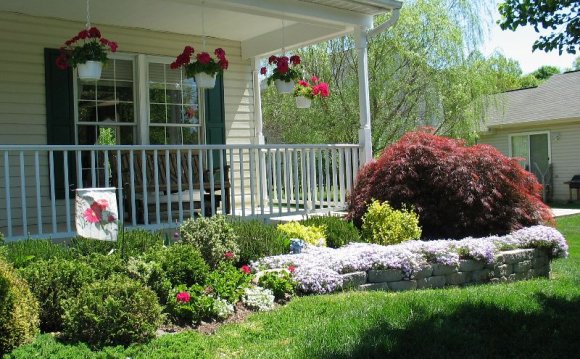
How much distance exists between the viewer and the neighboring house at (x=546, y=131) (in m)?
17.8

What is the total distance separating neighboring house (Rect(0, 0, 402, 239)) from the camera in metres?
7.30

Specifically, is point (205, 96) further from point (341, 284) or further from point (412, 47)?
point (412, 47)

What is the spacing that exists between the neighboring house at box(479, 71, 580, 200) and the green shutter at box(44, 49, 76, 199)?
12111mm

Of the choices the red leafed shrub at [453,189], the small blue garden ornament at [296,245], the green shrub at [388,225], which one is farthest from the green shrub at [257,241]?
the red leafed shrub at [453,189]

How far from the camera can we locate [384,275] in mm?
5777

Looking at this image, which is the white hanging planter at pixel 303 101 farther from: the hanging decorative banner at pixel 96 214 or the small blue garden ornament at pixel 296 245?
the hanging decorative banner at pixel 96 214

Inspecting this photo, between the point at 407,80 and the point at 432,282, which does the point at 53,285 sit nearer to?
the point at 432,282

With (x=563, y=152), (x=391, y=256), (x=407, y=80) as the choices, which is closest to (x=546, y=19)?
(x=391, y=256)

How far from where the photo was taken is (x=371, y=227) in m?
7.23

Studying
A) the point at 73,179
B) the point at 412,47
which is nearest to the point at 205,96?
the point at 73,179

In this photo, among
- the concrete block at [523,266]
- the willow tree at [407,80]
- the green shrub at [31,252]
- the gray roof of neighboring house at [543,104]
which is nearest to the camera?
the green shrub at [31,252]

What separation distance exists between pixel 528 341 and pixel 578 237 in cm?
651

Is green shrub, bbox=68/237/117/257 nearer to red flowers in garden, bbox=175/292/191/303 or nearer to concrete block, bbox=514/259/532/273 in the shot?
red flowers in garden, bbox=175/292/191/303

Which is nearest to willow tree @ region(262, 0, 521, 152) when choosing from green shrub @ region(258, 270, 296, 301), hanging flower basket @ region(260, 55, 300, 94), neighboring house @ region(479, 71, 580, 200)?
neighboring house @ region(479, 71, 580, 200)
